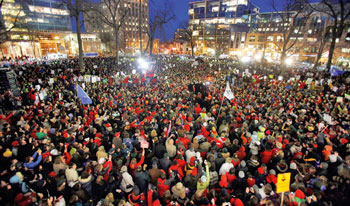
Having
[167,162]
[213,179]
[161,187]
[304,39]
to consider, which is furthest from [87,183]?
[304,39]

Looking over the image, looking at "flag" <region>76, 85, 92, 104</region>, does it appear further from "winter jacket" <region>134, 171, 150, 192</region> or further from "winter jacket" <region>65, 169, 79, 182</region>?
"winter jacket" <region>134, 171, 150, 192</region>

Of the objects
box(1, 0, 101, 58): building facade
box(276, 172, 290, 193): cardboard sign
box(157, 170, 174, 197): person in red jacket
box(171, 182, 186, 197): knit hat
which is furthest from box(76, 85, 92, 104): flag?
box(1, 0, 101, 58): building facade

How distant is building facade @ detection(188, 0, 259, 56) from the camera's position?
251ft

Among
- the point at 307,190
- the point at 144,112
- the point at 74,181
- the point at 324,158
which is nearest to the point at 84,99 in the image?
the point at 144,112

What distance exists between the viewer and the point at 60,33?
194ft

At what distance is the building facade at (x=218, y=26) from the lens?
251 ft

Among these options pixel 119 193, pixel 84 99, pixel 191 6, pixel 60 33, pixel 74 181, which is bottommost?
pixel 119 193

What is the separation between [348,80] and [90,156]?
2246cm

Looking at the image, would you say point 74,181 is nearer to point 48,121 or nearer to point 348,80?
point 48,121

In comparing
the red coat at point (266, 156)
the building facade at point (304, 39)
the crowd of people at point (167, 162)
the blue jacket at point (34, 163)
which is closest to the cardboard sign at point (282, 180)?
the crowd of people at point (167, 162)

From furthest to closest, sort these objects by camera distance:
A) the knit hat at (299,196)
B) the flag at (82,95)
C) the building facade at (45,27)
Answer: the building facade at (45,27), the flag at (82,95), the knit hat at (299,196)

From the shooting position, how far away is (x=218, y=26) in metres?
84.4

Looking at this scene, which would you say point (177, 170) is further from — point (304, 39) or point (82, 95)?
point (304, 39)

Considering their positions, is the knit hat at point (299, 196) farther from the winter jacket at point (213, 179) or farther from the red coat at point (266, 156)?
the winter jacket at point (213, 179)
